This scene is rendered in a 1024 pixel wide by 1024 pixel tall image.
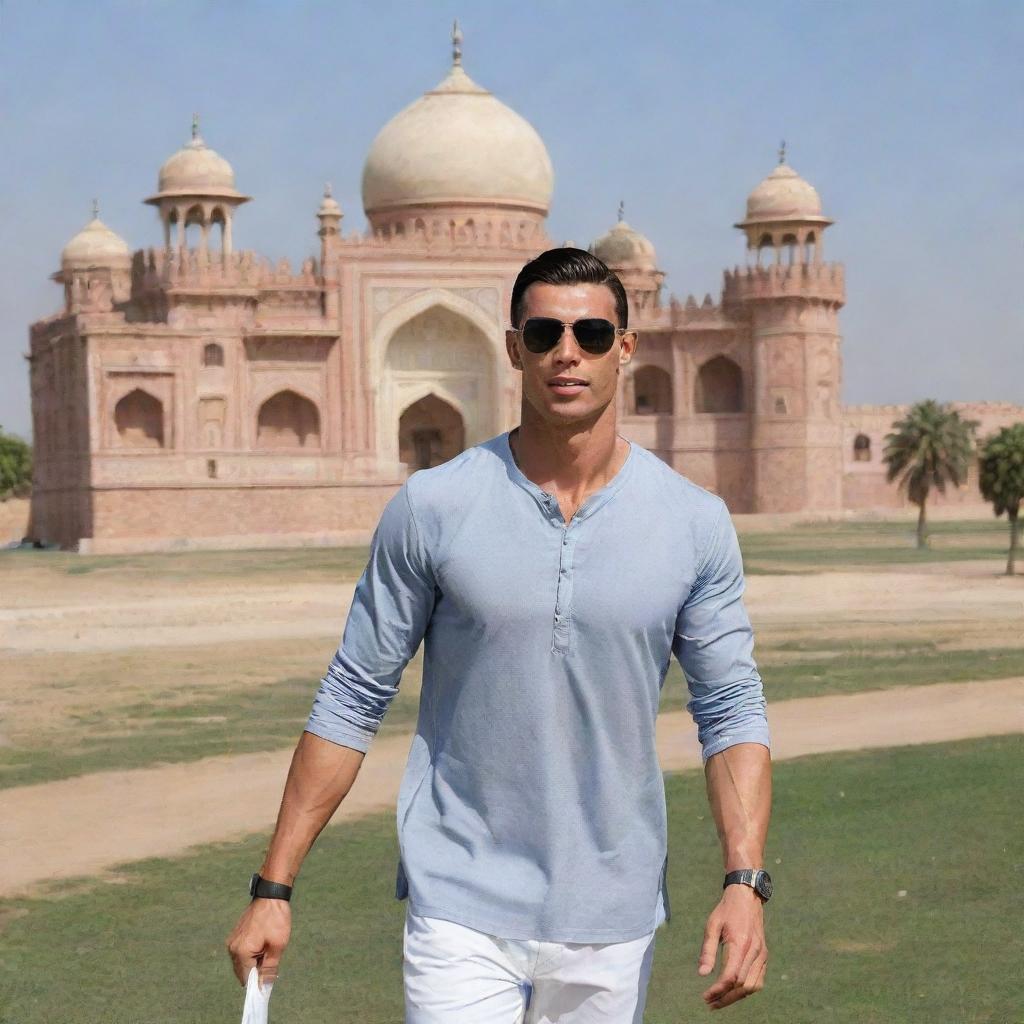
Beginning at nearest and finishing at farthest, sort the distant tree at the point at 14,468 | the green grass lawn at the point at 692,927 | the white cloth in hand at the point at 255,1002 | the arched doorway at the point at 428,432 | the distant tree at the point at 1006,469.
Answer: the white cloth in hand at the point at 255,1002 → the green grass lawn at the point at 692,927 → the distant tree at the point at 1006,469 → the arched doorway at the point at 428,432 → the distant tree at the point at 14,468

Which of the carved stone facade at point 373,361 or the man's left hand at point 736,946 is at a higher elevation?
the carved stone facade at point 373,361

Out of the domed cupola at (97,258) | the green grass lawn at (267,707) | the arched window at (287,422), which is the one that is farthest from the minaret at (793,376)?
the green grass lawn at (267,707)

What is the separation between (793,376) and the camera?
3666cm

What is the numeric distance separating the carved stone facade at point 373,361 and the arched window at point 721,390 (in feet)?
0.16

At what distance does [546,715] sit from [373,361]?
1251 inches

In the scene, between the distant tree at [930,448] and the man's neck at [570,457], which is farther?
the distant tree at [930,448]

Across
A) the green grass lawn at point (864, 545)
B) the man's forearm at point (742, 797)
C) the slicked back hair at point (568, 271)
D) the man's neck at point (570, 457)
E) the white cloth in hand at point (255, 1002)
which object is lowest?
the green grass lawn at point (864, 545)

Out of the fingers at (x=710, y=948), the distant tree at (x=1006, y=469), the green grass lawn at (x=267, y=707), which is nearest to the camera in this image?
the fingers at (x=710, y=948)

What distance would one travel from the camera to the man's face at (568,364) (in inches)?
111

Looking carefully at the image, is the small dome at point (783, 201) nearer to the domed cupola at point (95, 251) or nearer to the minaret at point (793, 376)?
the minaret at point (793, 376)

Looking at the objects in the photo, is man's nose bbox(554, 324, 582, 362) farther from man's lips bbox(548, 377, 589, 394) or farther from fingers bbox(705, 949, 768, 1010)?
fingers bbox(705, 949, 768, 1010)

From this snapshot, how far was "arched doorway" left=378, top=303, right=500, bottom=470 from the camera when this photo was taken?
1388 inches

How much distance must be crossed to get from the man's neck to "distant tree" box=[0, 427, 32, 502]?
4295cm

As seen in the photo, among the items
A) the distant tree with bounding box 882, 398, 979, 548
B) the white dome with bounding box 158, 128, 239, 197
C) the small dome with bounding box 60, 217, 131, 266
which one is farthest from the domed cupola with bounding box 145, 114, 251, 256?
the distant tree with bounding box 882, 398, 979, 548
